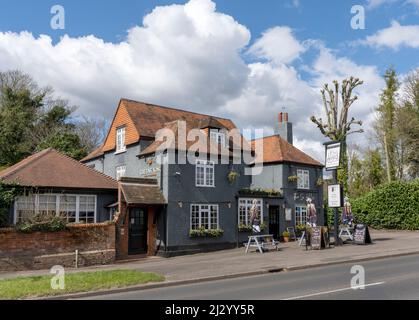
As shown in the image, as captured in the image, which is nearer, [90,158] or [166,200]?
[166,200]

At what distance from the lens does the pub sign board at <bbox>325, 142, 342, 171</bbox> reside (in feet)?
70.8

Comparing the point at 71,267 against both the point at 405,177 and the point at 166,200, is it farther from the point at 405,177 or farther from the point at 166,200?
the point at 405,177

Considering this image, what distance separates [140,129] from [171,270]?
1196 cm

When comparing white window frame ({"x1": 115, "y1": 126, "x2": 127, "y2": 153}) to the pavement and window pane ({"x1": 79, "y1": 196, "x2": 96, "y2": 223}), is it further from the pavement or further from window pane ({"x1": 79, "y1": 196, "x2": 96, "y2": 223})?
the pavement

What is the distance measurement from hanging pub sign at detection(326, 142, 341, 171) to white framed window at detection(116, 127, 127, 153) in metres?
12.3

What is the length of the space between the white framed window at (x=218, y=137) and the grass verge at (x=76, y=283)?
12982 millimetres

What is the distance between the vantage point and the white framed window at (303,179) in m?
30.6

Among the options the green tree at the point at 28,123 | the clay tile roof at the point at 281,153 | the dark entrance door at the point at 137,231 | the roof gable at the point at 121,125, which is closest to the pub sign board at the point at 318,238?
the dark entrance door at the point at 137,231

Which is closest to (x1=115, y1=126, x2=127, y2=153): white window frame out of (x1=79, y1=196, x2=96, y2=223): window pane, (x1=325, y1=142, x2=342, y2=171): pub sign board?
(x1=79, y1=196, x2=96, y2=223): window pane

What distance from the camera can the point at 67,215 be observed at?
21547 mm

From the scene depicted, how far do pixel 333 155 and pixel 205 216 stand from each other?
7.33m

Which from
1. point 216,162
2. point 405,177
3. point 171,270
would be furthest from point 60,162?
point 405,177

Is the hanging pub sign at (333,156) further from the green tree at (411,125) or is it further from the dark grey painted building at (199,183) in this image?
the green tree at (411,125)

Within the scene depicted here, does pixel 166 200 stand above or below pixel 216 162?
below
